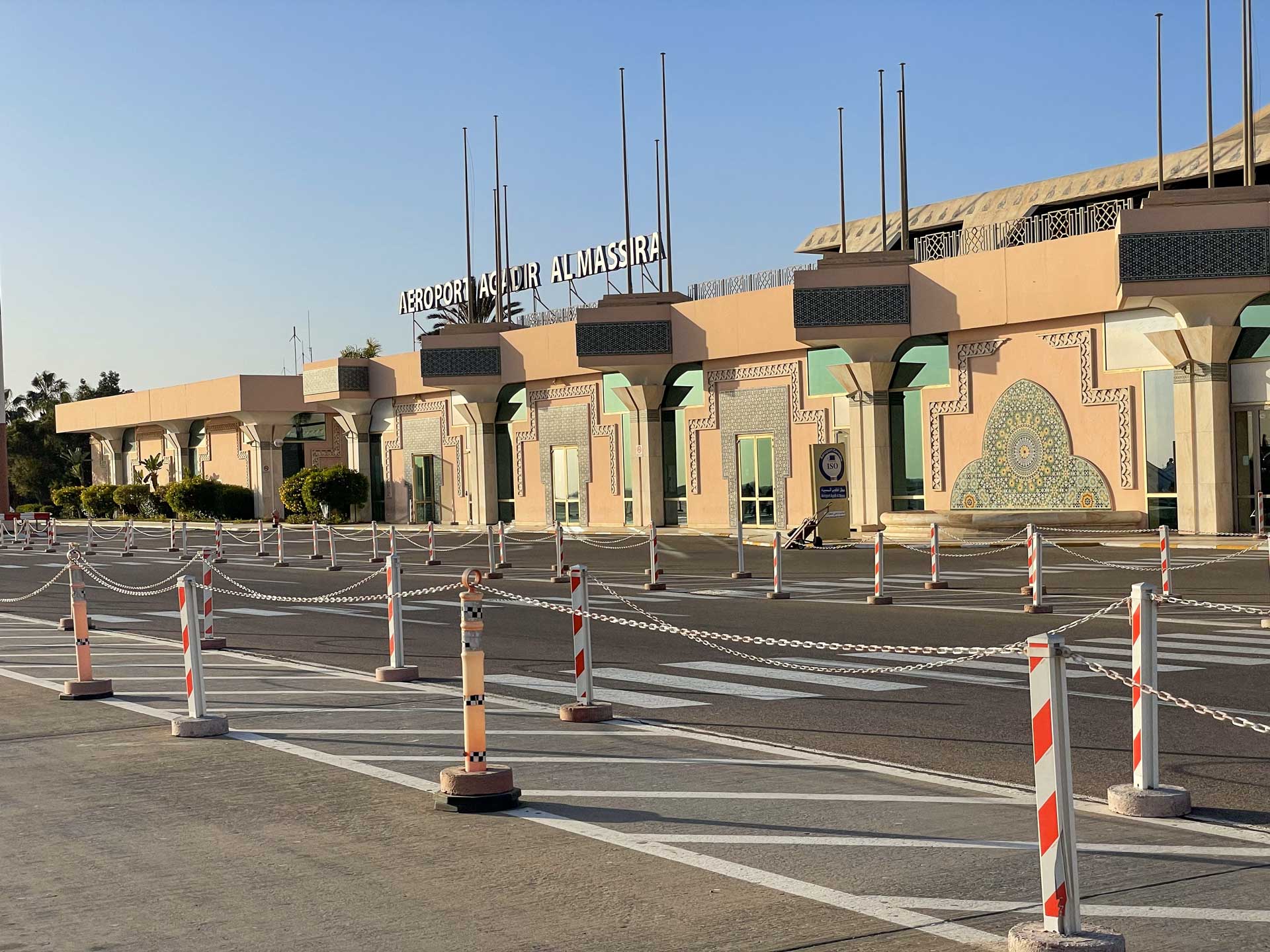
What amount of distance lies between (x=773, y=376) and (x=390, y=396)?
21.7 m

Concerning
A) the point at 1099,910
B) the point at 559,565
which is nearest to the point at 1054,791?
the point at 1099,910

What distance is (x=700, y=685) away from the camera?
1347cm

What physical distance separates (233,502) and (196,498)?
1.68 m

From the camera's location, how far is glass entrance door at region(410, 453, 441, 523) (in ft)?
193

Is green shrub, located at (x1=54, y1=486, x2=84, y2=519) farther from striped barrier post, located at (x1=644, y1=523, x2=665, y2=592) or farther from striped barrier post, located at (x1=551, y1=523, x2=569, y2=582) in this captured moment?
striped barrier post, located at (x1=644, y1=523, x2=665, y2=592)

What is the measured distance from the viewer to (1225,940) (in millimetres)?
5492

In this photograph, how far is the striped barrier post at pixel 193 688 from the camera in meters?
10.9

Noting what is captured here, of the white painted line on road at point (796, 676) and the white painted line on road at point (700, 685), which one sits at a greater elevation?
the white painted line on road at point (700, 685)

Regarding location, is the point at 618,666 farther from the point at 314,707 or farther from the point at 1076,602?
the point at 1076,602

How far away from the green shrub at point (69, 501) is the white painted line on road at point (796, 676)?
73.9m

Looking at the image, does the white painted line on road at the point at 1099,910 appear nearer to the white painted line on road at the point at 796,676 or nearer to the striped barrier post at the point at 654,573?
the white painted line on road at the point at 796,676

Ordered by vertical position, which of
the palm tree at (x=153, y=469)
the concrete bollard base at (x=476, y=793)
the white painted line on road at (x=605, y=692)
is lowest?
the white painted line on road at (x=605, y=692)

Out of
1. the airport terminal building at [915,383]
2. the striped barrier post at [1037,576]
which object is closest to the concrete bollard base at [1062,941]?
the striped barrier post at [1037,576]

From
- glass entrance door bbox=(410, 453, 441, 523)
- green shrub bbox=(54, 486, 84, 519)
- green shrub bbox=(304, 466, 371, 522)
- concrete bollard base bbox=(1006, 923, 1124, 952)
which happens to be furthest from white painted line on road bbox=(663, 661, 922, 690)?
green shrub bbox=(54, 486, 84, 519)
